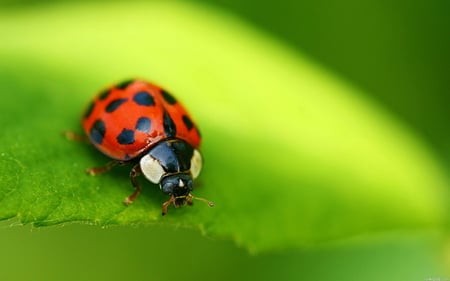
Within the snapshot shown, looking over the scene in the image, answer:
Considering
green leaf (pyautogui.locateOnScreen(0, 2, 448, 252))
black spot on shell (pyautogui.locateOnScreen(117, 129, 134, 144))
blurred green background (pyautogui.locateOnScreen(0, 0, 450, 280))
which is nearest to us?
green leaf (pyautogui.locateOnScreen(0, 2, 448, 252))

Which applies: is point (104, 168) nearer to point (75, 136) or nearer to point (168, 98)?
point (75, 136)

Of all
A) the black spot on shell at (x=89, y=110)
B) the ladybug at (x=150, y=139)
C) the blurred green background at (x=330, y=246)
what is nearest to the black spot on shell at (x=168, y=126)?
the ladybug at (x=150, y=139)

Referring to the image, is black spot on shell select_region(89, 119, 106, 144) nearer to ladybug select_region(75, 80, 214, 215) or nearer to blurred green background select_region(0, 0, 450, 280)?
ladybug select_region(75, 80, 214, 215)

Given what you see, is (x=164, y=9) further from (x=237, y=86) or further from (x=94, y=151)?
(x=94, y=151)

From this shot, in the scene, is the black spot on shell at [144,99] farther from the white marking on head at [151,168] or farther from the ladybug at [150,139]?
the white marking on head at [151,168]

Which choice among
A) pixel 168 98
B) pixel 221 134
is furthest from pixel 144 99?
pixel 221 134

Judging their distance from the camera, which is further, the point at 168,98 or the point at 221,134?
the point at 221,134

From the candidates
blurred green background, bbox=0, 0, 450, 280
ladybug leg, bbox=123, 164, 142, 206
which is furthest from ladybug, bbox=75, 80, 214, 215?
blurred green background, bbox=0, 0, 450, 280

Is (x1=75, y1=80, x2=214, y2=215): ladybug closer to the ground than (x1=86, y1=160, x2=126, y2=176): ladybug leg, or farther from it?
farther from it
